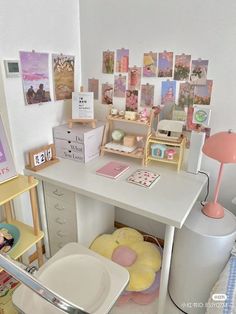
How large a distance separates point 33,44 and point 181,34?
858 millimetres

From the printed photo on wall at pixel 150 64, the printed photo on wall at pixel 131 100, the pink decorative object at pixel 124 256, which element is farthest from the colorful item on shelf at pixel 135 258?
the printed photo on wall at pixel 150 64

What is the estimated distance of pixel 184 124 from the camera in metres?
1.49

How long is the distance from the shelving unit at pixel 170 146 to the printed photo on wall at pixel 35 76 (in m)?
0.73

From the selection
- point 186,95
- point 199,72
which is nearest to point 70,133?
point 186,95

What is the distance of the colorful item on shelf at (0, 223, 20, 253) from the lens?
1.20 meters

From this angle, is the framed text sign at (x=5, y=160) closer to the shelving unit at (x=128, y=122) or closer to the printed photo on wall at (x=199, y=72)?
the shelving unit at (x=128, y=122)

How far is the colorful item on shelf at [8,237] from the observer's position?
120 cm

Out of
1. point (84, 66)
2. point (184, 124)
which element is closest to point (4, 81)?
point (84, 66)

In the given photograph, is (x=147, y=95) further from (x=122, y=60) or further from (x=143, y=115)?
(x=122, y=60)

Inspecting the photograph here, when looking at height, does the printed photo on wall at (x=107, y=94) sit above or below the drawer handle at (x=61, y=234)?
above

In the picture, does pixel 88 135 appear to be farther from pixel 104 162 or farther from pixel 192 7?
pixel 192 7

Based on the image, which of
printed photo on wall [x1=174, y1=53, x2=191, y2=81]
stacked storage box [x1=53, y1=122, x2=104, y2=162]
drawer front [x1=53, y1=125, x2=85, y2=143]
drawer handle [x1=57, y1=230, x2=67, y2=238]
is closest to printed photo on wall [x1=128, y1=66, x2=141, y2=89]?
printed photo on wall [x1=174, y1=53, x2=191, y2=81]

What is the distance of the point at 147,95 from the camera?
5.23 ft

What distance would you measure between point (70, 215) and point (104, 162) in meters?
0.40
